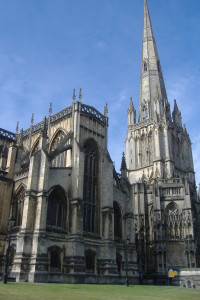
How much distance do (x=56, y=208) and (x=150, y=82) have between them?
4544 centimetres

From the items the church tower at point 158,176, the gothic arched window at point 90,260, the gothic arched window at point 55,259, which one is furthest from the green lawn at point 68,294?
the church tower at point 158,176

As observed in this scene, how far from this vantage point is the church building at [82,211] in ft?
79.3

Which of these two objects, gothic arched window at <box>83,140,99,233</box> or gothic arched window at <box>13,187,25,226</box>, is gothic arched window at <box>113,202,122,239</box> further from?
gothic arched window at <box>13,187,25,226</box>

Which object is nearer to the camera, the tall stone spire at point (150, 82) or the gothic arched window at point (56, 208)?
the gothic arched window at point (56, 208)

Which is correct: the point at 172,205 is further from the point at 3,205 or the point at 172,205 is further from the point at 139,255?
the point at 3,205

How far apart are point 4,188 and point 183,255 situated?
24.0m

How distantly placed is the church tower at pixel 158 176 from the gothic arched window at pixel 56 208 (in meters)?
16.3

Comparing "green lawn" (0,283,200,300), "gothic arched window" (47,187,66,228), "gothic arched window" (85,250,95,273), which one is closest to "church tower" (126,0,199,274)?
"gothic arched window" (85,250,95,273)

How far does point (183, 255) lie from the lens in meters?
37.8

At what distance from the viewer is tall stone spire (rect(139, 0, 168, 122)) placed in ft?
196

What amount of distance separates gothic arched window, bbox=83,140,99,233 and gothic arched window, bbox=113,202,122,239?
10.1 feet

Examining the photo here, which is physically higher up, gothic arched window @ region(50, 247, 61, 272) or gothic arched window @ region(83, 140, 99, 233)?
gothic arched window @ region(83, 140, 99, 233)

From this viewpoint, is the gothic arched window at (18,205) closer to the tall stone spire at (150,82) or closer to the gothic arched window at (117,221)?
the gothic arched window at (117,221)

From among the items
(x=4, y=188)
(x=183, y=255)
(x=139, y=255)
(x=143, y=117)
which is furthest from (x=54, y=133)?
(x=143, y=117)
